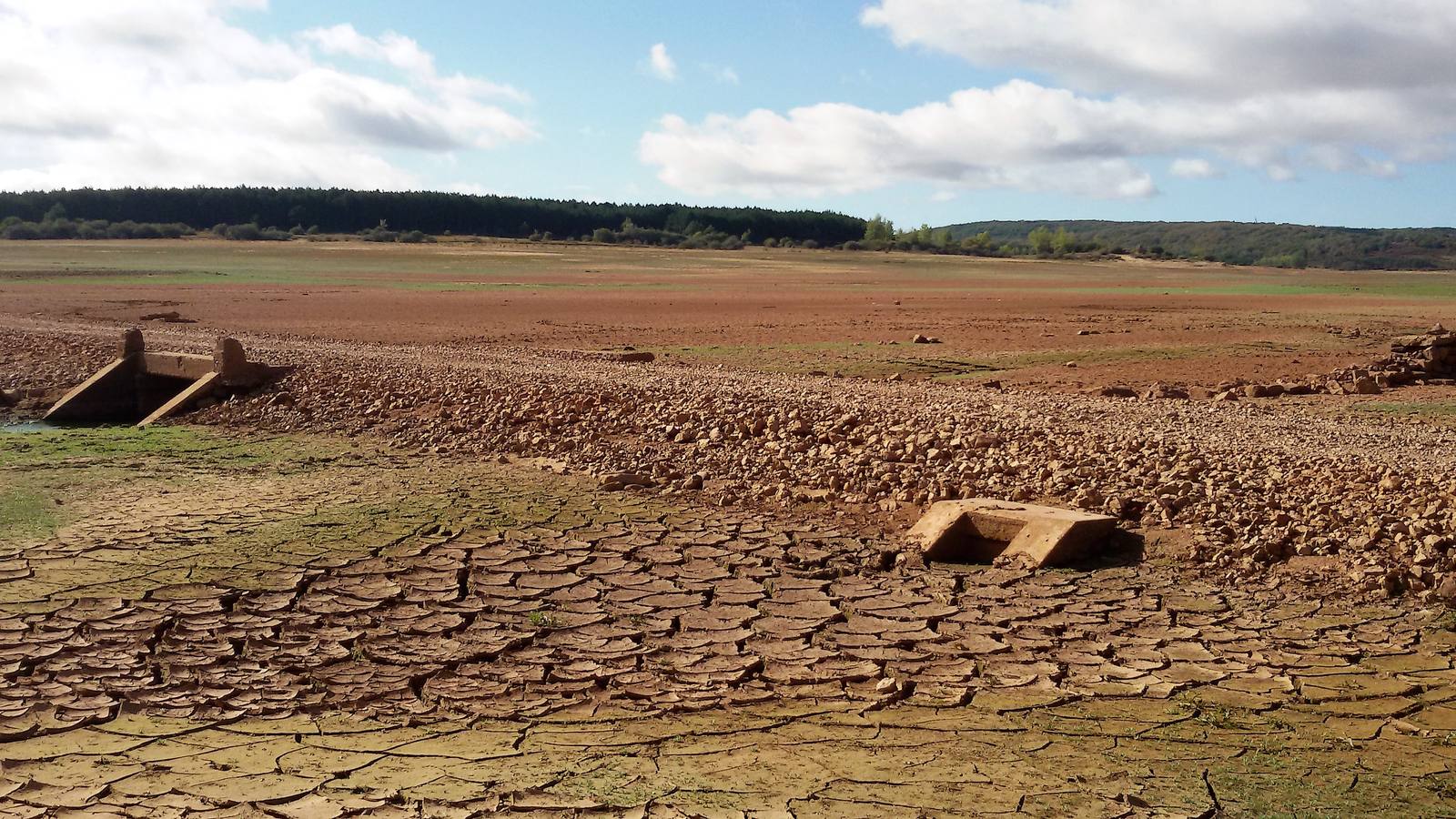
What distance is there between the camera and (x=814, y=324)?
25547 mm

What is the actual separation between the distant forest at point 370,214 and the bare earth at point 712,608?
9934cm

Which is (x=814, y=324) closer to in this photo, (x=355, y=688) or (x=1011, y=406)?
(x=1011, y=406)

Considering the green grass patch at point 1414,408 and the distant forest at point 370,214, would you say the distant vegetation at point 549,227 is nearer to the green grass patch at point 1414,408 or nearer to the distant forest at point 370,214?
the distant forest at point 370,214

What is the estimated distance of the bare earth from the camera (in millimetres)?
4316

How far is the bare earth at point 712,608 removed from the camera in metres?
4.32

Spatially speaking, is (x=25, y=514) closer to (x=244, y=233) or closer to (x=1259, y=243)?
(x=244, y=233)

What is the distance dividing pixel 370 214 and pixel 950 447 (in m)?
119

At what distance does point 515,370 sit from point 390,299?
19889 millimetres

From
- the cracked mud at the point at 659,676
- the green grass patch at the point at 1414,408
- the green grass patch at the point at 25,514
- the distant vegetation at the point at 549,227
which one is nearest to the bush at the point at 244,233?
the distant vegetation at the point at 549,227

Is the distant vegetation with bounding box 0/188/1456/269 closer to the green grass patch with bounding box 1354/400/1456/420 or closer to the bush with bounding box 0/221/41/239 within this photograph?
the bush with bounding box 0/221/41/239

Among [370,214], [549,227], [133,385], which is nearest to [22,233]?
[370,214]

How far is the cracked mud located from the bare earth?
2cm

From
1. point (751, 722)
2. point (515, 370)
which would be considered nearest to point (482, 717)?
point (751, 722)

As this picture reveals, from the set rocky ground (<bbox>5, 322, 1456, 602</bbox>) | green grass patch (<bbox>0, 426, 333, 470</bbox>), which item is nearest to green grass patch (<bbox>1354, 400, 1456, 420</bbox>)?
rocky ground (<bbox>5, 322, 1456, 602</bbox>)
